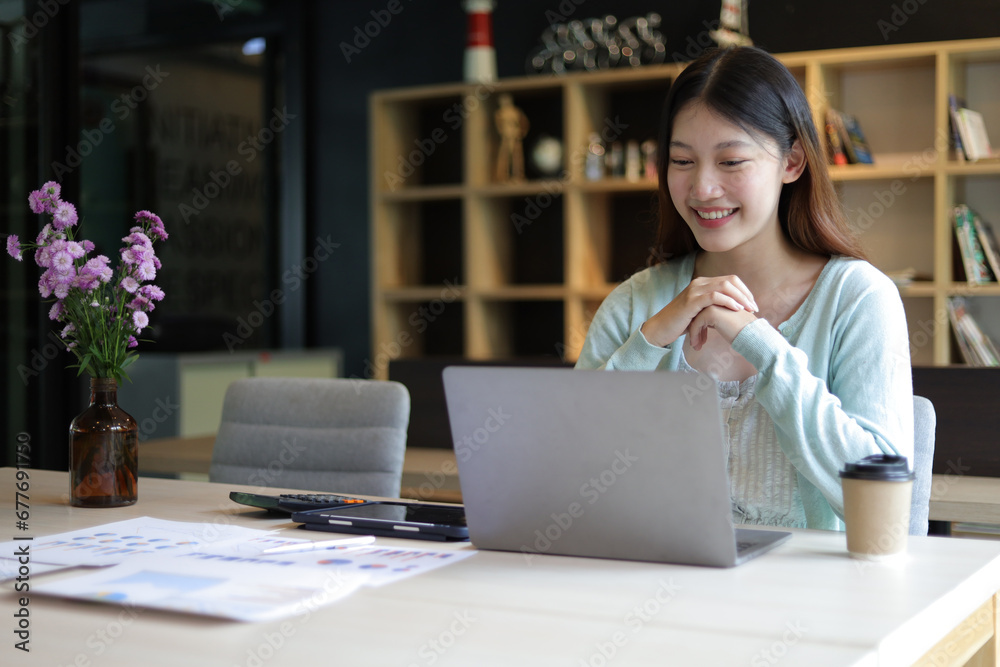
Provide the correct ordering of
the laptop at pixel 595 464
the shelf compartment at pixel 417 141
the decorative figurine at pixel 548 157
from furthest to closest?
the shelf compartment at pixel 417 141
the decorative figurine at pixel 548 157
the laptop at pixel 595 464

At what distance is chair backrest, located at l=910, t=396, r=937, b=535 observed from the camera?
1.51 meters

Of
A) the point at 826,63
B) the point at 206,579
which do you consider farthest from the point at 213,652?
the point at 826,63

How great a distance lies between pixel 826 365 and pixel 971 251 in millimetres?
2083

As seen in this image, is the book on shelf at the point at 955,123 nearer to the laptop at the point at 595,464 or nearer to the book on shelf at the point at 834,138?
the book on shelf at the point at 834,138

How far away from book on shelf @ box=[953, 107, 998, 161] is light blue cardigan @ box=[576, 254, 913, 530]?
78.3 inches

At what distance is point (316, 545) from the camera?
1.23 m

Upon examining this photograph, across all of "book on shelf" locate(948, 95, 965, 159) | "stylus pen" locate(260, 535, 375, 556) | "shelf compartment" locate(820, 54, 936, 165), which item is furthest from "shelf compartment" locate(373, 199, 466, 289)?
"stylus pen" locate(260, 535, 375, 556)

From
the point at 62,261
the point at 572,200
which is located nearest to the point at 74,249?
the point at 62,261

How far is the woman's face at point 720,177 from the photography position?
1.64 metres

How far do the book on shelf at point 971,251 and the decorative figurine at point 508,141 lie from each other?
161 cm

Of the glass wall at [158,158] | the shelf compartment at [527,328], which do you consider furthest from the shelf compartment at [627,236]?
the glass wall at [158,158]

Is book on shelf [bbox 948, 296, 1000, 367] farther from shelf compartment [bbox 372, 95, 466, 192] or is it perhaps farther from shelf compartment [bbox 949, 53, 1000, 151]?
shelf compartment [bbox 372, 95, 466, 192]

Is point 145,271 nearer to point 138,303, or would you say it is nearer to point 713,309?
point 138,303

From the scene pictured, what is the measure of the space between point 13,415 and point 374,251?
4.81 feet
